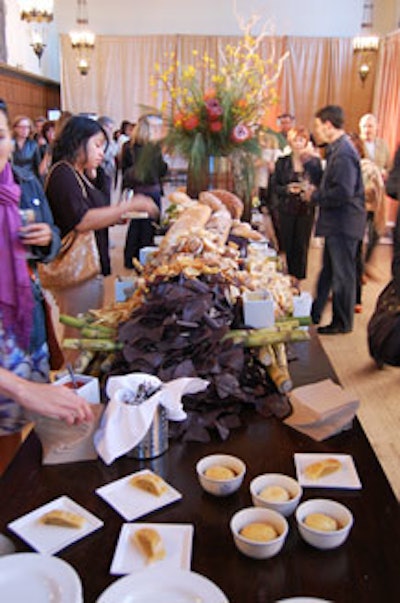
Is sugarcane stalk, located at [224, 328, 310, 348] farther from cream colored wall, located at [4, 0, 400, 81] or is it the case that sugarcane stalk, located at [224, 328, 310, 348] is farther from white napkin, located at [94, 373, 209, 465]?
cream colored wall, located at [4, 0, 400, 81]

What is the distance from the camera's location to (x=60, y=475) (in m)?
1.24

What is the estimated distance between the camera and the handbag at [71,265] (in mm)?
2707

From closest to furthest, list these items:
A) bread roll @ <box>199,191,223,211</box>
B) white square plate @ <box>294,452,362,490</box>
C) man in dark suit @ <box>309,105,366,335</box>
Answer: white square plate @ <box>294,452,362,490</box> < bread roll @ <box>199,191,223,211</box> < man in dark suit @ <box>309,105,366,335</box>

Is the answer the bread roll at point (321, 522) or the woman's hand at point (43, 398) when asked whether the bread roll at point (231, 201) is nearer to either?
the woman's hand at point (43, 398)

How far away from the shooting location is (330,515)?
Answer: 105cm

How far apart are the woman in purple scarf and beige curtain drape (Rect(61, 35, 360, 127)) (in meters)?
9.98

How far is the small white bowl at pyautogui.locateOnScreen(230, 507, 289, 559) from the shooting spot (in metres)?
0.97

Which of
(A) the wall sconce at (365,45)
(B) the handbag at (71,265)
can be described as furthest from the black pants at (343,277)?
(A) the wall sconce at (365,45)

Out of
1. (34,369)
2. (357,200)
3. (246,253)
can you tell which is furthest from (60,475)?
(357,200)

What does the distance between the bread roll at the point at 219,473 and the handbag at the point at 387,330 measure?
41.9 inches

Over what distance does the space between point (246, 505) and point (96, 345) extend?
661 mm

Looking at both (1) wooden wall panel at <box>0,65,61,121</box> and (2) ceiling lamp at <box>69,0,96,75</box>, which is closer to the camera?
(1) wooden wall panel at <box>0,65,61,121</box>

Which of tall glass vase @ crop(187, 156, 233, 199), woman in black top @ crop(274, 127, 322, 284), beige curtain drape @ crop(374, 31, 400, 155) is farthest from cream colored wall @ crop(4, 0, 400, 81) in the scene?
tall glass vase @ crop(187, 156, 233, 199)

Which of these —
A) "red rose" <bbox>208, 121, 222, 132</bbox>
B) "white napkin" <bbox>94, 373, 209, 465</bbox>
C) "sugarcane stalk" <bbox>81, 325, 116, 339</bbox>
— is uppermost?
"red rose" <bbox>208, 121, 222, 132</bbox>
